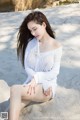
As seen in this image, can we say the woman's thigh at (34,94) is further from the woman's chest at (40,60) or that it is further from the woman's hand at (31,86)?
the woman's chest at (40,60)

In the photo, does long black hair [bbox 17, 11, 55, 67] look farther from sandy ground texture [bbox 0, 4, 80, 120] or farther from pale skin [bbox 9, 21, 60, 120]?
sandy ground texture [bbox 0, 4, 80, 120]

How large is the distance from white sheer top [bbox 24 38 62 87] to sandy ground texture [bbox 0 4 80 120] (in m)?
0.30

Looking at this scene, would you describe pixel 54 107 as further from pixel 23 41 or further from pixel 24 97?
pixel 23 41

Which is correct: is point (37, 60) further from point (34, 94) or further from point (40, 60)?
point (34, 94)

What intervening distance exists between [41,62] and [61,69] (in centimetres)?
101

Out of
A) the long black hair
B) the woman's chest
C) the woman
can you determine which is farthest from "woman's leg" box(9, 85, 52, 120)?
the long black hair

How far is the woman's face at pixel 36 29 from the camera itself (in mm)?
2322

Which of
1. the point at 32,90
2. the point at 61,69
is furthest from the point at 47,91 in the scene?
the point at 61,69

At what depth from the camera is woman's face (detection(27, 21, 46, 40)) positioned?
91.4 inches

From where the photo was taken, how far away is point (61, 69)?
11.1 ft

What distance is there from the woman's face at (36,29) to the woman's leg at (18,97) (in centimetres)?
37

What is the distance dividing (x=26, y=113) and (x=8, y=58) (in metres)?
1.27

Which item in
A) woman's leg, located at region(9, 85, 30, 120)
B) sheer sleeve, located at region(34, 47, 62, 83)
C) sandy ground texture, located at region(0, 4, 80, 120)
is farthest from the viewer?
sandy ground texture, located at region(0, 4, 80, 120)

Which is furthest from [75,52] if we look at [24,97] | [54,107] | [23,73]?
[24,97]
